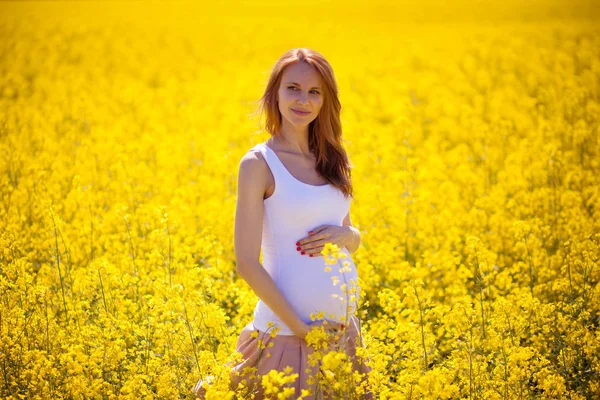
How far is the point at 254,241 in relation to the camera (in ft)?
10.3

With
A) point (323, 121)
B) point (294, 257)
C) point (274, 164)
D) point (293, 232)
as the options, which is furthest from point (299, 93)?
point (294, 257)

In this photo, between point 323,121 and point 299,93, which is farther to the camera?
point 323,121

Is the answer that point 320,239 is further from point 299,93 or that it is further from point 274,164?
point 299,93

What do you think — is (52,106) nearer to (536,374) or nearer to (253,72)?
(253,72)

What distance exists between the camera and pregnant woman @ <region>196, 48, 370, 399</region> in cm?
312

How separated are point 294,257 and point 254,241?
8.8 inches

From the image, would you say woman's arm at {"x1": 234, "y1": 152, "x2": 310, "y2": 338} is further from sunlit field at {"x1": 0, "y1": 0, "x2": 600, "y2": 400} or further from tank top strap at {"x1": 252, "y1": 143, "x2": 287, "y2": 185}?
sunlit field at {"x1": 0, "y1": 0, "x2": 600, "y2": 400}

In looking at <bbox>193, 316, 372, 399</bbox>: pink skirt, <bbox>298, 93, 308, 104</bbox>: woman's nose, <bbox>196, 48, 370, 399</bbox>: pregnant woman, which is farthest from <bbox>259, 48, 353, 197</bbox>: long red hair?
<bbox>193, 316, 372, 399</bbox>: pink skirt

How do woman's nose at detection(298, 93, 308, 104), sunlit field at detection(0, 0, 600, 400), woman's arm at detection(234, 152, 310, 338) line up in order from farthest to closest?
1. sunlit field at detection(0, 0, 600, 400)
2. woman's nose at detection(298, 93, 308, 104)
3. woman's arm at detection(234, 152, 310, 338)

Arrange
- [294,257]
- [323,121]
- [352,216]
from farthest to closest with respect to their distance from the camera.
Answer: [352,216]
[323,121]
[294,257]

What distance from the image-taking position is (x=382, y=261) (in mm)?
5027

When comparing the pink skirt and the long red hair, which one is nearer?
the pink skirt

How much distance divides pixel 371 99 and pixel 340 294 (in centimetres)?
888

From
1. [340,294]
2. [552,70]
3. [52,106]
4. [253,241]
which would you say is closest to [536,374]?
[340,294]
